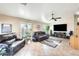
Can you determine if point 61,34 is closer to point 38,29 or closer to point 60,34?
point 60,34

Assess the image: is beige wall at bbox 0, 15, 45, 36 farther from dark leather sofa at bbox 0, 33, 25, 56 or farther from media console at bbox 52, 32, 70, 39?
media console at bbox 52, 32, 70, 39

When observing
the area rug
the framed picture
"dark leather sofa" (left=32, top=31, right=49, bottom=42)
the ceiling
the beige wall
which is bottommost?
the area rug

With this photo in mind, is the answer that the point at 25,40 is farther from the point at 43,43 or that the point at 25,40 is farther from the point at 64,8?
the point at 64,8

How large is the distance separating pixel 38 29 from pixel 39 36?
17cm

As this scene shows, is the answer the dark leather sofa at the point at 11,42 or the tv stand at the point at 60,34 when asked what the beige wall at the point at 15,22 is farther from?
the tv stand at the point at 60,34

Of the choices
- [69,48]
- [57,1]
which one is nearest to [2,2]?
[57,1]

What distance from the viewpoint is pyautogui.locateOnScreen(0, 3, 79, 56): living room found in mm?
2521

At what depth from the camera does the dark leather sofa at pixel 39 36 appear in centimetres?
266

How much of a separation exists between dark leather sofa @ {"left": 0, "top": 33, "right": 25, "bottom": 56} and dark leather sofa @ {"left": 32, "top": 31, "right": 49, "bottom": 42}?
0.28 metres

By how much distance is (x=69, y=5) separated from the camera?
2.50 metres

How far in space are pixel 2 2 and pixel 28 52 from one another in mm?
1233

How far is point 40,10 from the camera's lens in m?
2.59

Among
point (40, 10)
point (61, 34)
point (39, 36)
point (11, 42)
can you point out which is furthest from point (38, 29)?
point (11, 42)

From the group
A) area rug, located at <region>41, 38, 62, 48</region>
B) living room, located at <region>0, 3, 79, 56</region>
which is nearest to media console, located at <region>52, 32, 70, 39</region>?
A: living room, located at <region>0, 3, 79, 56</region>
